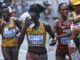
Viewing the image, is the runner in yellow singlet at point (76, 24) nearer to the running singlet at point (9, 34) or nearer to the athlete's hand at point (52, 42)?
the athlete's hand at point (52, 42)

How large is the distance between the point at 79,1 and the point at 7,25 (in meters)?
2.86

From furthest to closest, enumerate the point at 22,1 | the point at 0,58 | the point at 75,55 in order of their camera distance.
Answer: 1. the point at 22,1
2. the point at 0,58
3. the point at 75,55

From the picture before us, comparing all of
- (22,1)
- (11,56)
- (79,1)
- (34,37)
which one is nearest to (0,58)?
(11,56)

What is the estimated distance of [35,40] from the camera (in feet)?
29.2

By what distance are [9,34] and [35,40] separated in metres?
1.61

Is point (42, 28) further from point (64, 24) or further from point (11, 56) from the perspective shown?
point (11, 56)

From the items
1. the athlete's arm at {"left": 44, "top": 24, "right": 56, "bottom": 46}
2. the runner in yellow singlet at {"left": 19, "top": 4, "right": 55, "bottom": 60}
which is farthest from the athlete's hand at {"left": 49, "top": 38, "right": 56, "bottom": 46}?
the runner in yellow singlet at {"left": 19, "top": 4, "right": 55, "bottom": 60}

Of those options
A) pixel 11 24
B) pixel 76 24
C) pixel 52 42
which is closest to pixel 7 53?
pixel 11 24

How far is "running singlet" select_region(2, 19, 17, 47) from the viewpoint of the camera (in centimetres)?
1038

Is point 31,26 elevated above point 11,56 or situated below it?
above

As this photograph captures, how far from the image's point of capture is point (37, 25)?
8.77 meters

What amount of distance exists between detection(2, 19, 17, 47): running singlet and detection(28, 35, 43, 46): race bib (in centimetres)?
153

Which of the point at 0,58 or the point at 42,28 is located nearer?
the point at 42,28

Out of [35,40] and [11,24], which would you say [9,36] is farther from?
[35,40]
